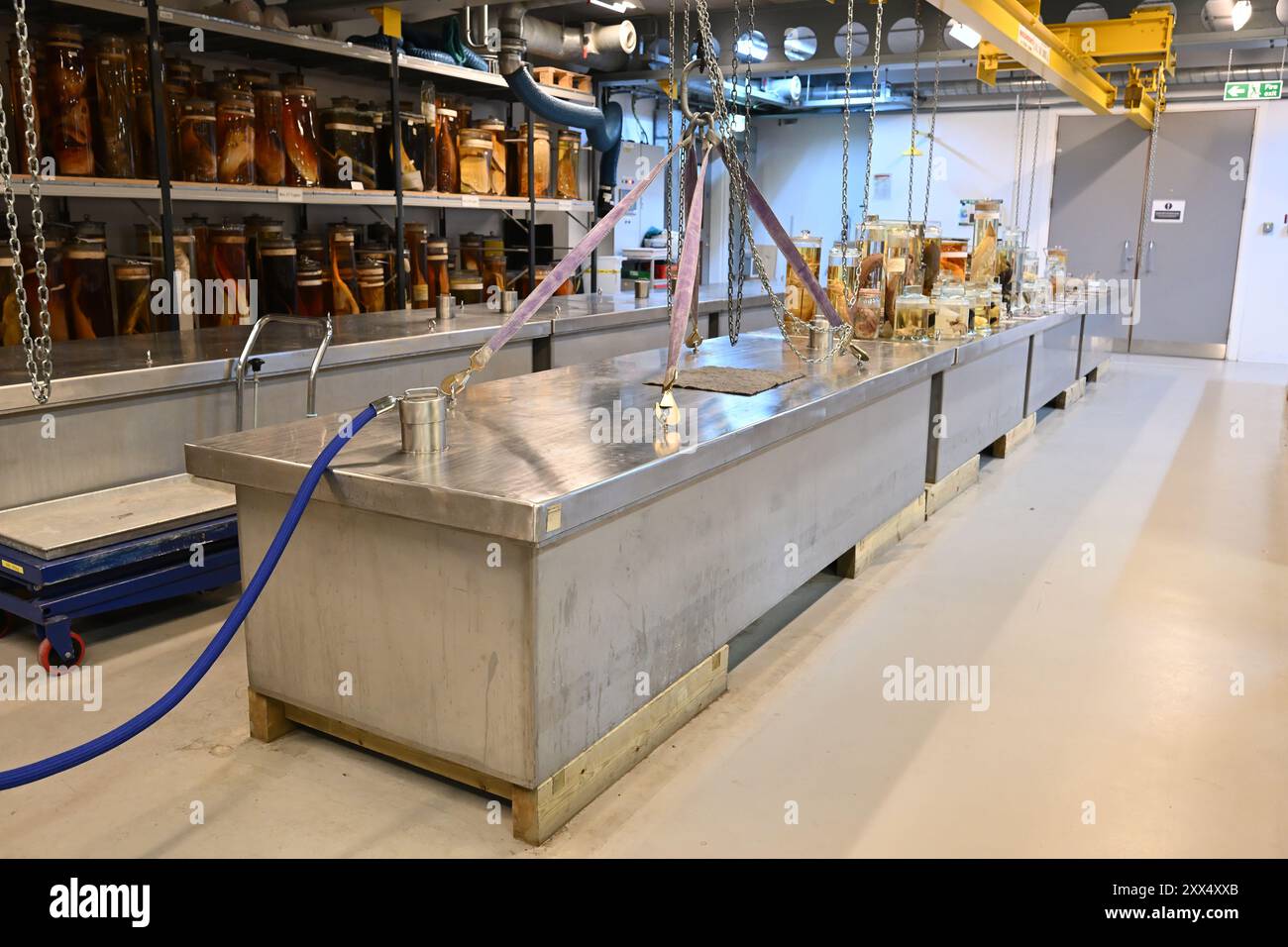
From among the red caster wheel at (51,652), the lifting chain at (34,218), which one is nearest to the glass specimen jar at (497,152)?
the lifting chain at (34,218)

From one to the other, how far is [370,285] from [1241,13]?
16.4 ft

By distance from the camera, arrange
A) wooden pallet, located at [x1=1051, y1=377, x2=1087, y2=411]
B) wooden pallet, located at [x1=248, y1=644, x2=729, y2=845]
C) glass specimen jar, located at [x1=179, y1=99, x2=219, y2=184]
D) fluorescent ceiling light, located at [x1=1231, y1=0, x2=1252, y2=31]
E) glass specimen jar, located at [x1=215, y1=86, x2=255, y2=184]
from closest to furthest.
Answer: wooden pallet, located at [x1=248, y1=644, x2=729, y2=845], glass specimen jar, located at [x1=179, y1=99, x2=219, y2=184], glass specimen jar, located at [x1=215, y1=86, x2=255, y2=184], fluorescent ceiling light, located at [x1=1231, y1=0, x2=1252, y2=31], wooden pallet, located at [x1=1051, y1=377, x2=1087, y2=411]

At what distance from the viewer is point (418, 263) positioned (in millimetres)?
5227

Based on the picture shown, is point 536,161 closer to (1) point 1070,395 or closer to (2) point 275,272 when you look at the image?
(2) point 275,272

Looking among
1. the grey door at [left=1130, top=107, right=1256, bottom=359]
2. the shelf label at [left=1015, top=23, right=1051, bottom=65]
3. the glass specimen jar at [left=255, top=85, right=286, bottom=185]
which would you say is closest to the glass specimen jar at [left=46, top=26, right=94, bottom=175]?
the glass specimen jar at [left=255, top=85, right=286, bottom=185]

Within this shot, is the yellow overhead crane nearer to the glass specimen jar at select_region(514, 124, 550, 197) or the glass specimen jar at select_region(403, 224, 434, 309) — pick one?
the glass specimen jar at select_region(514, 124, 550, 197)

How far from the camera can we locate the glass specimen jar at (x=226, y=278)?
4164 mm

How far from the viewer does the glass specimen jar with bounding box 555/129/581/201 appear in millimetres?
6004

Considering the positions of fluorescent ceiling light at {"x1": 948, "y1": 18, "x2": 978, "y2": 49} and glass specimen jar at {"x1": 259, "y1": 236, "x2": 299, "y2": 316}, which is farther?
fluorescent ceiling light at {"x1": 948, "y1": 18, "x2": 978, "y2": 49}

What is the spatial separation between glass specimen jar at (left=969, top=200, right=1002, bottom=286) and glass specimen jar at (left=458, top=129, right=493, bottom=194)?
2.51m

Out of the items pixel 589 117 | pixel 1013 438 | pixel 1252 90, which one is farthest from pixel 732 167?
pixel 1252 90

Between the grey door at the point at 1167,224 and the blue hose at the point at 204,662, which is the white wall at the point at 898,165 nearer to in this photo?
the grey door at the point at 1167,224
